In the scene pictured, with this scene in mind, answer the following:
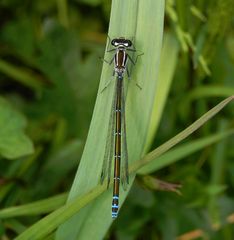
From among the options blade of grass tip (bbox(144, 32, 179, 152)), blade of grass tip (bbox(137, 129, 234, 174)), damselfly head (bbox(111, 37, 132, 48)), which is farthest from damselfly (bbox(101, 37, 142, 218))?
blade of grass tip (bbox(144, 32, 179, 152))

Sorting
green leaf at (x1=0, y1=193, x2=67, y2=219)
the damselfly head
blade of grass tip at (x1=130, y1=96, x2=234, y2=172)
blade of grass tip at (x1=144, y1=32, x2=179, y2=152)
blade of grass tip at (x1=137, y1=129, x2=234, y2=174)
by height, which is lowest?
green leaf at (x1=0, y1=193, x2=67, y2=219)

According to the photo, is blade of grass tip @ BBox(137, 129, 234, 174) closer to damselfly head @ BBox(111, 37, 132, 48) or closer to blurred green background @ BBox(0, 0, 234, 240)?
blurred green background @ BBox(0, 0, 234, 240)

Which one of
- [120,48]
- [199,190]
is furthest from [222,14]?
[199,190]

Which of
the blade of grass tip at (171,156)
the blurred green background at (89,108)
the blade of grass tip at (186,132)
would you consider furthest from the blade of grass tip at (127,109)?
the blade of grass tip at (171,156)

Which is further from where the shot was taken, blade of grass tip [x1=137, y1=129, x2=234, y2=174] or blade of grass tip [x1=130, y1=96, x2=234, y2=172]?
blade of grass tip [x1=137, y1=129, x2=234, y2=174]

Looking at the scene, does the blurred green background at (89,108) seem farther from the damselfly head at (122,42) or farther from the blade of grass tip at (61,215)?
the damselfly head at (122,42)

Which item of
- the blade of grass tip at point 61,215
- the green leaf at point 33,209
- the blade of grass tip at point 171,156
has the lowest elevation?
the blade of grass tip at point 61,215
